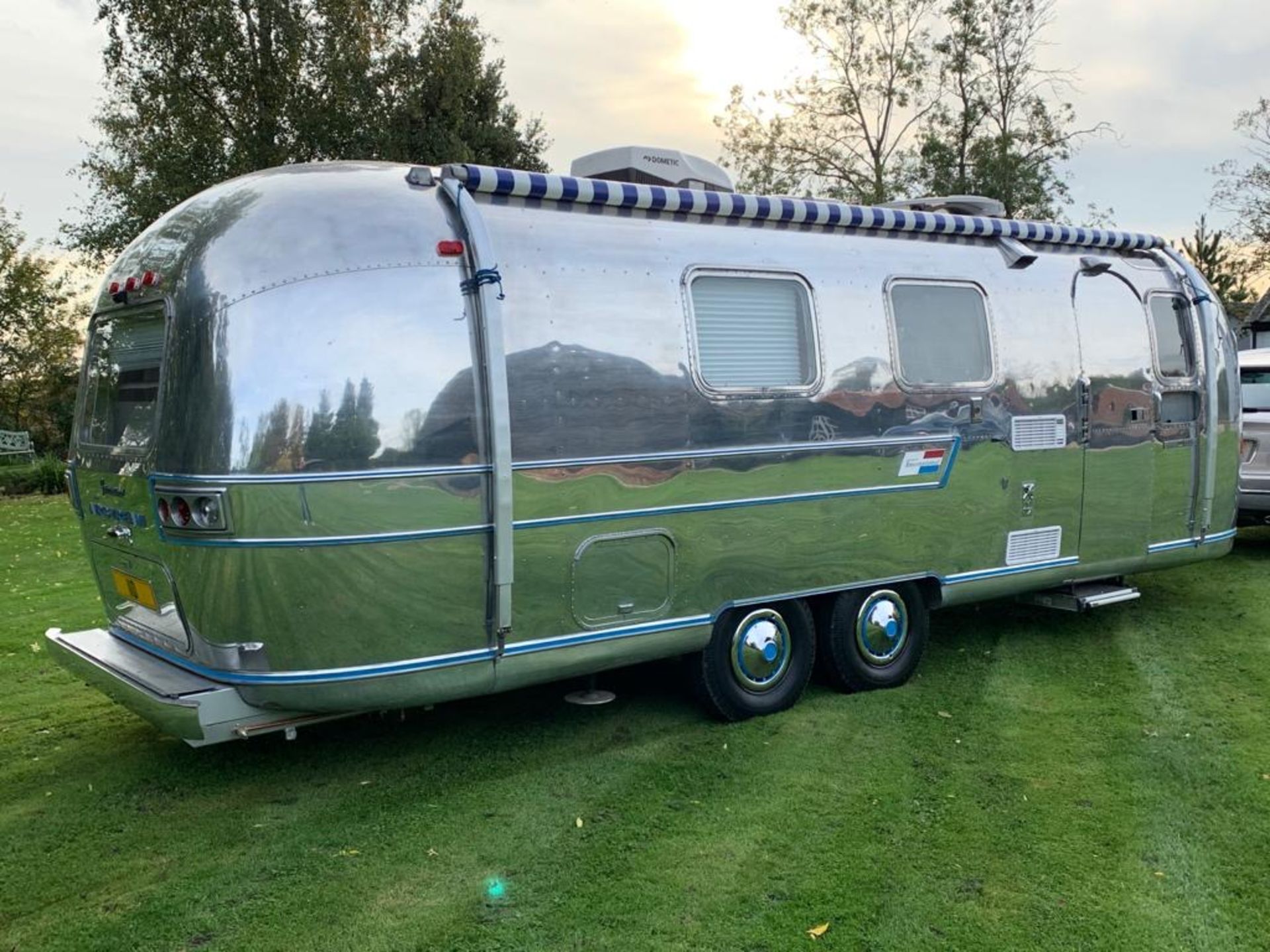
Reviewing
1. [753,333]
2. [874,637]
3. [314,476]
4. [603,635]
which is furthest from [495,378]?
[874,637]

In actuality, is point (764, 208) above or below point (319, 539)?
above

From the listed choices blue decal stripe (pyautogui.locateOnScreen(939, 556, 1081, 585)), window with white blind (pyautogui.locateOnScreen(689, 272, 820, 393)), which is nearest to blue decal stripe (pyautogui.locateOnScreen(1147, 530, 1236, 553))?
blue decal stripe (pyautogui.locateOnScreen(939, 556, 1081, 585))

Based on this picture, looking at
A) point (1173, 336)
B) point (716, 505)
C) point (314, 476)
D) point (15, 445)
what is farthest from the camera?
point (15, 445)

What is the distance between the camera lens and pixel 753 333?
514 centimetres

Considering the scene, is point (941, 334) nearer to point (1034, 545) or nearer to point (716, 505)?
point (1034, 545)

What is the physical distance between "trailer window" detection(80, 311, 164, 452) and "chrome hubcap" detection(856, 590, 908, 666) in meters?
3.70

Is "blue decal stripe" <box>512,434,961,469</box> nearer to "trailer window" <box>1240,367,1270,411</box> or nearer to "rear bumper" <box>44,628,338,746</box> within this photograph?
"rear bumper" <box>44,628,338,746</box>

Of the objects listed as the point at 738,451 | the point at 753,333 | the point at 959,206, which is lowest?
the point at 738,451

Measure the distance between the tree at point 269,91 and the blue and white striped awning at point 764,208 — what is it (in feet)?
42.5

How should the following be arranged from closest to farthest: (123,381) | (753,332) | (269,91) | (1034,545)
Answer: (123,381), (753,332), (1034,545), (269,91)

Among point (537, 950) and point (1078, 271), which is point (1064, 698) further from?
point (537, 950)

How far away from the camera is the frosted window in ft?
16.3

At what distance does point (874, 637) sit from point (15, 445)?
25.4 m

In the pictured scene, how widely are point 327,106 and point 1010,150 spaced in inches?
635
